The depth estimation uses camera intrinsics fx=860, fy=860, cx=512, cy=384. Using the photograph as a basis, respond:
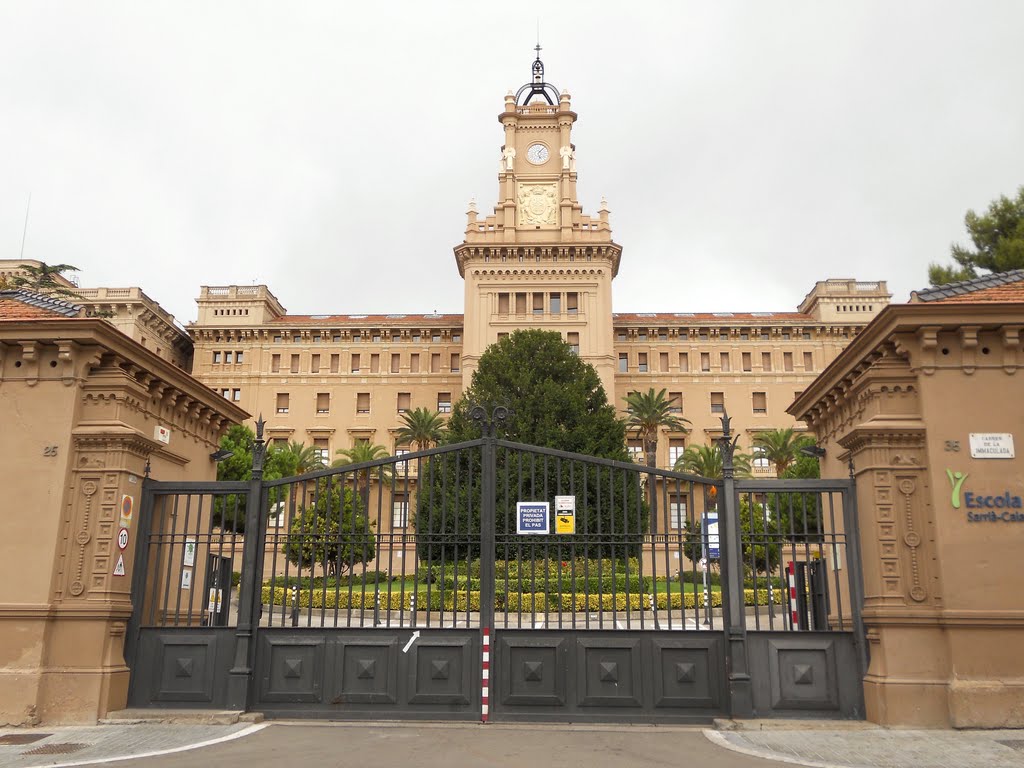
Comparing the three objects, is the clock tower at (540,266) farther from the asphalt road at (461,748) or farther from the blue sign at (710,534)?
the asphalt road at (461,748)

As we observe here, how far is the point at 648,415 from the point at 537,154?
1921cm

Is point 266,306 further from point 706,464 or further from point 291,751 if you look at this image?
point 291,751

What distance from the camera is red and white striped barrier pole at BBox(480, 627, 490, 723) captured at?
11.9 m

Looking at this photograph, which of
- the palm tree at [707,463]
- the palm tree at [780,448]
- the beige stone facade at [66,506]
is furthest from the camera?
the palm tree at [780,448]

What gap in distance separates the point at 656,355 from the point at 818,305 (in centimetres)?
1215

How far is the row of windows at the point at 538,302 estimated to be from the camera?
55.4 metres

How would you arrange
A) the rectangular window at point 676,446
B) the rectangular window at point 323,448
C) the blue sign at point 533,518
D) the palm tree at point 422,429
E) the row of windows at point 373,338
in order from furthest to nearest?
the row of windows at point 373,338
the rectangular window at point 323,448
the rectangular window at point 676,446
the palm tree at point 422,429
the blue sign at point 533,518

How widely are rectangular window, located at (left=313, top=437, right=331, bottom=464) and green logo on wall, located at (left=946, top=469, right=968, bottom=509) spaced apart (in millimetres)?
49270

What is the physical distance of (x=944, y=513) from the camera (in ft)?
37.6

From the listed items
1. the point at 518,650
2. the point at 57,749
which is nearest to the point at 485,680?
the point at 518,650

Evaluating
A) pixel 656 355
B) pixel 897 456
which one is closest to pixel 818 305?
pixel 656 355

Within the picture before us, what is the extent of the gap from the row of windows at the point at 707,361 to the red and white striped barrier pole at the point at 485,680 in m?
48.4

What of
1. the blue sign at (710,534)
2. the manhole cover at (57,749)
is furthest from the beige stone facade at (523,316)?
the manhole cover at (57,749)

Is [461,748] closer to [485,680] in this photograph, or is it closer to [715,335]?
[485,680]
